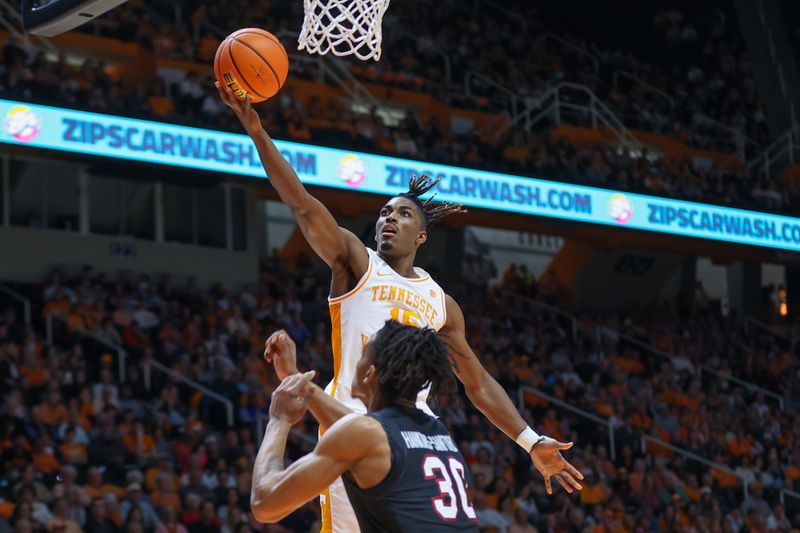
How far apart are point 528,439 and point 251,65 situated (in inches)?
80.8

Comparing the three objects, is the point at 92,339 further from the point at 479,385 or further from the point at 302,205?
the point at 302,205

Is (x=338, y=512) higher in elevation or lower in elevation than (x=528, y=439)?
lower

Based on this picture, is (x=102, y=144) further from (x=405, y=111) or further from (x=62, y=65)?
(x=405, y=111)

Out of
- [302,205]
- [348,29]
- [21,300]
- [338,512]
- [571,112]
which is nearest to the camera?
[338,512]

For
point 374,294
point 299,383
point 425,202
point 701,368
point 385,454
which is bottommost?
point 701,368

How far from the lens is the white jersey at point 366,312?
572 centimetres

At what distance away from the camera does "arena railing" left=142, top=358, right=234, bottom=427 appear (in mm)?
14242

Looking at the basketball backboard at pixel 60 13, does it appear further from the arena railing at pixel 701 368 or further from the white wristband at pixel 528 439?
the arena railing at pixel 701 368

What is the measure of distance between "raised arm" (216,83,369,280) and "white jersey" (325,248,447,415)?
0.08 m

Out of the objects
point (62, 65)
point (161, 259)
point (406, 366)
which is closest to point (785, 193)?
point (161, 259)

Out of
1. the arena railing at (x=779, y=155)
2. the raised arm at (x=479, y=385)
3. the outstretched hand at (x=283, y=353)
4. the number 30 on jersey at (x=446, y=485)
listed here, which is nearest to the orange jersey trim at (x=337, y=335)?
the raised arm at (x=479, y=385)

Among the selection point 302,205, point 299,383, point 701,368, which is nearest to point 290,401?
point 299,383

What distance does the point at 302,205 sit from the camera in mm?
5570

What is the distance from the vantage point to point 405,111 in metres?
21.6
